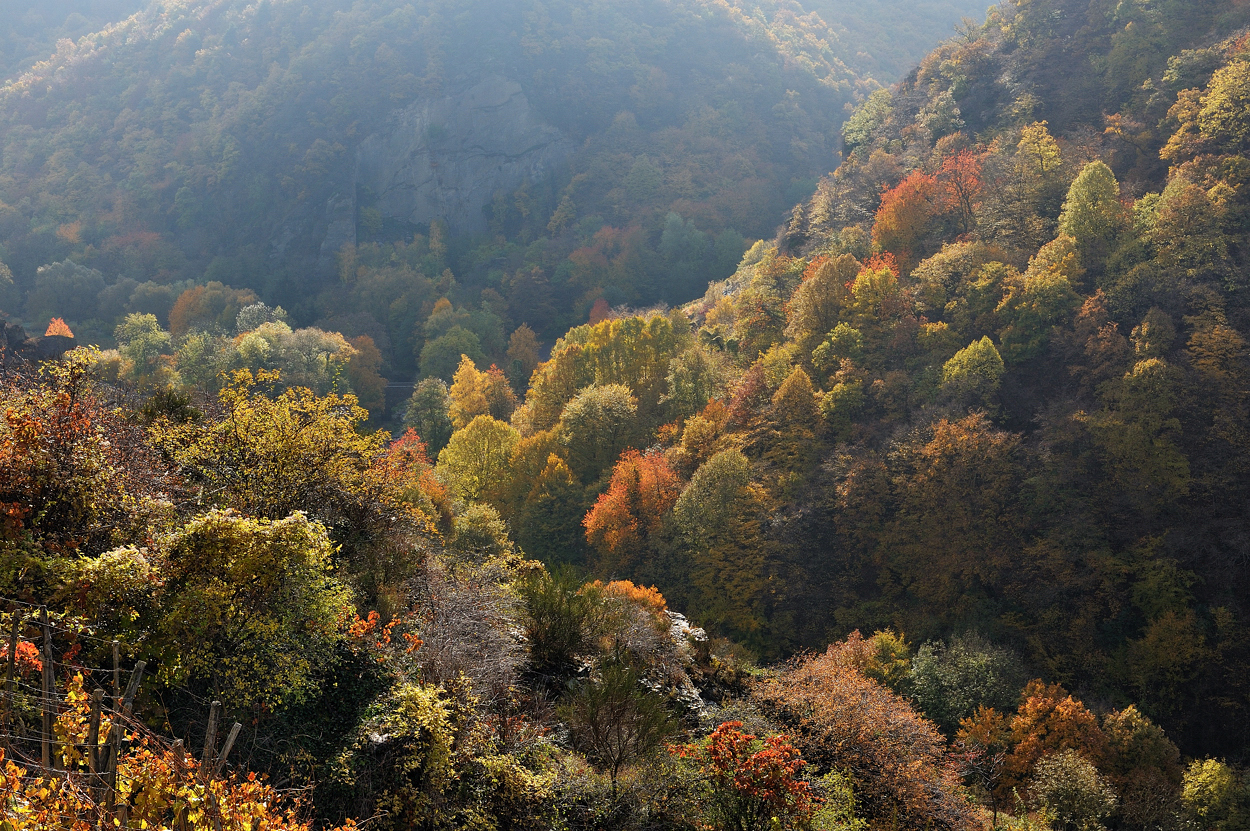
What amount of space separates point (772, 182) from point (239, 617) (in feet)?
428

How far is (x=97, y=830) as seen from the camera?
22.5ft

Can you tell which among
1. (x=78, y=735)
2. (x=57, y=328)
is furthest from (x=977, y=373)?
(x=57, y=328)

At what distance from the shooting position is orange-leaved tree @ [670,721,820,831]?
45.7 ft

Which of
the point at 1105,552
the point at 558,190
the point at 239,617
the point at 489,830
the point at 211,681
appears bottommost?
the point at 489,830

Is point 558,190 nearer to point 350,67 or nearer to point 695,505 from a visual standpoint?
point 350,67

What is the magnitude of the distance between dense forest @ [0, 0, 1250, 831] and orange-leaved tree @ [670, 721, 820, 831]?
82 mm

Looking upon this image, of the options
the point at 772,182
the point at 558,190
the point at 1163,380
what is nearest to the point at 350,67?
the point at 558,190

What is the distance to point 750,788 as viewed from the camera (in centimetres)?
1395

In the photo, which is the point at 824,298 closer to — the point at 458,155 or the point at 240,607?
the point at 240,607

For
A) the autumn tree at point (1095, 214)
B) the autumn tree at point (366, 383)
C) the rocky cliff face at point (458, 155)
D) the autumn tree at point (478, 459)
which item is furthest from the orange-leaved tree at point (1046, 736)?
the rocky cliff face at point (458, 155)

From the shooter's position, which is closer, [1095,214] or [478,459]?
[1095,214]

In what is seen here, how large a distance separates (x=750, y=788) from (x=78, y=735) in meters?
10.5

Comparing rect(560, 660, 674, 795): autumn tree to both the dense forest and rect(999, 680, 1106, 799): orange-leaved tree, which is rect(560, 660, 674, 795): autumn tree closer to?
the dense forest

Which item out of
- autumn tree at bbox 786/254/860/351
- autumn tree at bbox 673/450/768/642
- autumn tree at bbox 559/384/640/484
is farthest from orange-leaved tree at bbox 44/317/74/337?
autumn tree at bbox 786/254/860/351
